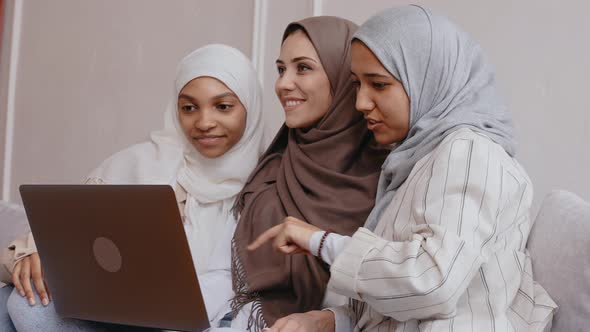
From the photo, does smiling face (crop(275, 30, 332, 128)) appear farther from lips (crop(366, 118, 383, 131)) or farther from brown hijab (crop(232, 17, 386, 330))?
lips (crop(366, 118, 383, 131))

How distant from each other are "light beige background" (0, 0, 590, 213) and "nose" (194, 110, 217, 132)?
0.99ft

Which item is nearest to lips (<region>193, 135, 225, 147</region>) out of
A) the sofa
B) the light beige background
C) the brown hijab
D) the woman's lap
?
the brown hijab

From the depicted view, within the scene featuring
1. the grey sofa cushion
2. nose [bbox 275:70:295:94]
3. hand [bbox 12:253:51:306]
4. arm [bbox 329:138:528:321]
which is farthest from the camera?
nose [bbox 275:70:295:94]

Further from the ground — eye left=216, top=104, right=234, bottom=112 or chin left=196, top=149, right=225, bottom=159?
eye left=216, top=104, right=234, bottom=112

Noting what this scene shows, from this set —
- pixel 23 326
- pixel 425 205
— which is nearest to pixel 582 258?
pixel 425 205

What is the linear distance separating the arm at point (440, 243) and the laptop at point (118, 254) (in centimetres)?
30

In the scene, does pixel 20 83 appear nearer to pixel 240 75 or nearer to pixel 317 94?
pixel 240 75

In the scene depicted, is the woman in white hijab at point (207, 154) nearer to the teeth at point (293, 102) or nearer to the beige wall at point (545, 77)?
the teeth at point (293, 102)

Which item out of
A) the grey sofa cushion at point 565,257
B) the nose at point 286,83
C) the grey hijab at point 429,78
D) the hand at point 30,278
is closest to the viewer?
the grey sofa cushion at point 565,257

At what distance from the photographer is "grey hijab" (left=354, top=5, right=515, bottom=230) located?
1402mm

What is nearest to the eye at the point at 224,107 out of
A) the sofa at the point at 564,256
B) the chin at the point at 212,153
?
the chin at the point at 212,153

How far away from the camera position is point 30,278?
1.69 meters

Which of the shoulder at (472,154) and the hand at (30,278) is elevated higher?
the shoulder at (472,154)

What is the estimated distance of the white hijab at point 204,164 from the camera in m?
1.87
